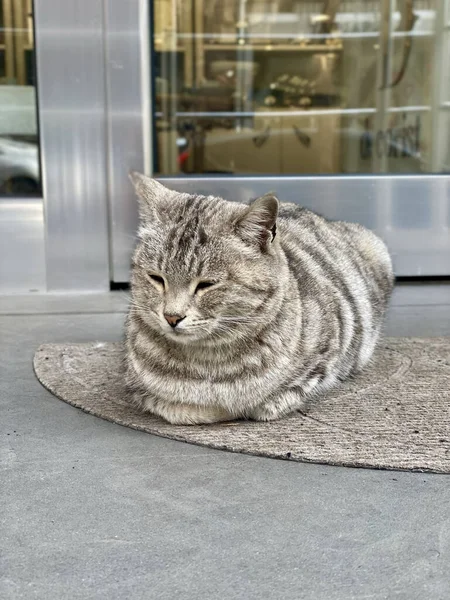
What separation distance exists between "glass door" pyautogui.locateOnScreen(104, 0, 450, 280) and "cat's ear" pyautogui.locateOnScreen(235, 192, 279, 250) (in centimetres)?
246

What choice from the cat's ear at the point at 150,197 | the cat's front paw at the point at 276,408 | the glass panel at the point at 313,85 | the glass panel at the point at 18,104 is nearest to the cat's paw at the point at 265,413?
the cat's front paw at the point at 276,408

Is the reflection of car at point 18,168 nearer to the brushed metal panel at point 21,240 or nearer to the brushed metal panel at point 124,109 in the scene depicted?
the brushed metal panel at point 21,240

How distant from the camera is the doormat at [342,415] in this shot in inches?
97.2

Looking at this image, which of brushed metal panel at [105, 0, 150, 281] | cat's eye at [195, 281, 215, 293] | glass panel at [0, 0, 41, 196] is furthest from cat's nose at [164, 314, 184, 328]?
glass panel at [0, 0, 41, 196]

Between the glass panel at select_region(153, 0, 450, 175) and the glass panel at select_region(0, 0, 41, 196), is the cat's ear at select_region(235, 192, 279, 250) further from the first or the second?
the glass panel at select_region(153, 0, 450, 175)

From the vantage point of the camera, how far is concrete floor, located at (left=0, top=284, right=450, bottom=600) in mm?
1812

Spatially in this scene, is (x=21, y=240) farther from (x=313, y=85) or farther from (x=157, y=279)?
(x=157, y=279)

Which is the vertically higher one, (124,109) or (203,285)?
(124,109)

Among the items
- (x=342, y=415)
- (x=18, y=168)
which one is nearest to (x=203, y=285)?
(x=342, y=415)

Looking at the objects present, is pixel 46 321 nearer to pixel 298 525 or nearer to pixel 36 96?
pixel 36 96

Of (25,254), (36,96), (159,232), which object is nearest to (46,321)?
(25,254)

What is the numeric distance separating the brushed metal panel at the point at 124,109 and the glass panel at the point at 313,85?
24.2 inches

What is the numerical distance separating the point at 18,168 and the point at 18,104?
0.37 metres

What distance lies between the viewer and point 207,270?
2457mm
